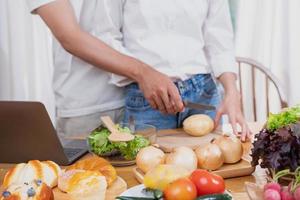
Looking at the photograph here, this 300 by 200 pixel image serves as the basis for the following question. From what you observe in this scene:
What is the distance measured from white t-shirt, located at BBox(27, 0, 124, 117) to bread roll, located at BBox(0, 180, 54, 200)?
0.63 meters

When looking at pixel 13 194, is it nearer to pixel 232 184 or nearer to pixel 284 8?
pixel 232 184

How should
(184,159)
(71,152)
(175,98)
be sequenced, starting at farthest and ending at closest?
1. (175,98)
2. (71,152)
3. (184,159)

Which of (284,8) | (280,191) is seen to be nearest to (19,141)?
(280,191)

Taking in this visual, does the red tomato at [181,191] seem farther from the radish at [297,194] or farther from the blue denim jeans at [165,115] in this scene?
the blue denim jeans at [165,115]

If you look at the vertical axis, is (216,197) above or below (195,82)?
below

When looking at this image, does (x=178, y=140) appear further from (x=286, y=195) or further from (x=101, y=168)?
(x=286, y=195)

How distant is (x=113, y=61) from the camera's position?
4.53ft

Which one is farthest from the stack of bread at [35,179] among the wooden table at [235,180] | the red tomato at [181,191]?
the red tomato at [181,191]

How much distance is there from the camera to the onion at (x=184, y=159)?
1.00 metres

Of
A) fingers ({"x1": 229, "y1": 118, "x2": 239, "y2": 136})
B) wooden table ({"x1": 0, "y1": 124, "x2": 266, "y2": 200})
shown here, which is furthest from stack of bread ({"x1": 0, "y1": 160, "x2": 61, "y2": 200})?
fingers ({"x1": 229, "y1": 118, "x2": 239, "y2": 136})

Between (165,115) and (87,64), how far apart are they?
291 mm

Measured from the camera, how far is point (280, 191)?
796 mm

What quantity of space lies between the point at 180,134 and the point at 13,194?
0.62 m

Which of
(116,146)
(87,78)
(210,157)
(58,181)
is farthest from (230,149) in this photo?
(87,78)
